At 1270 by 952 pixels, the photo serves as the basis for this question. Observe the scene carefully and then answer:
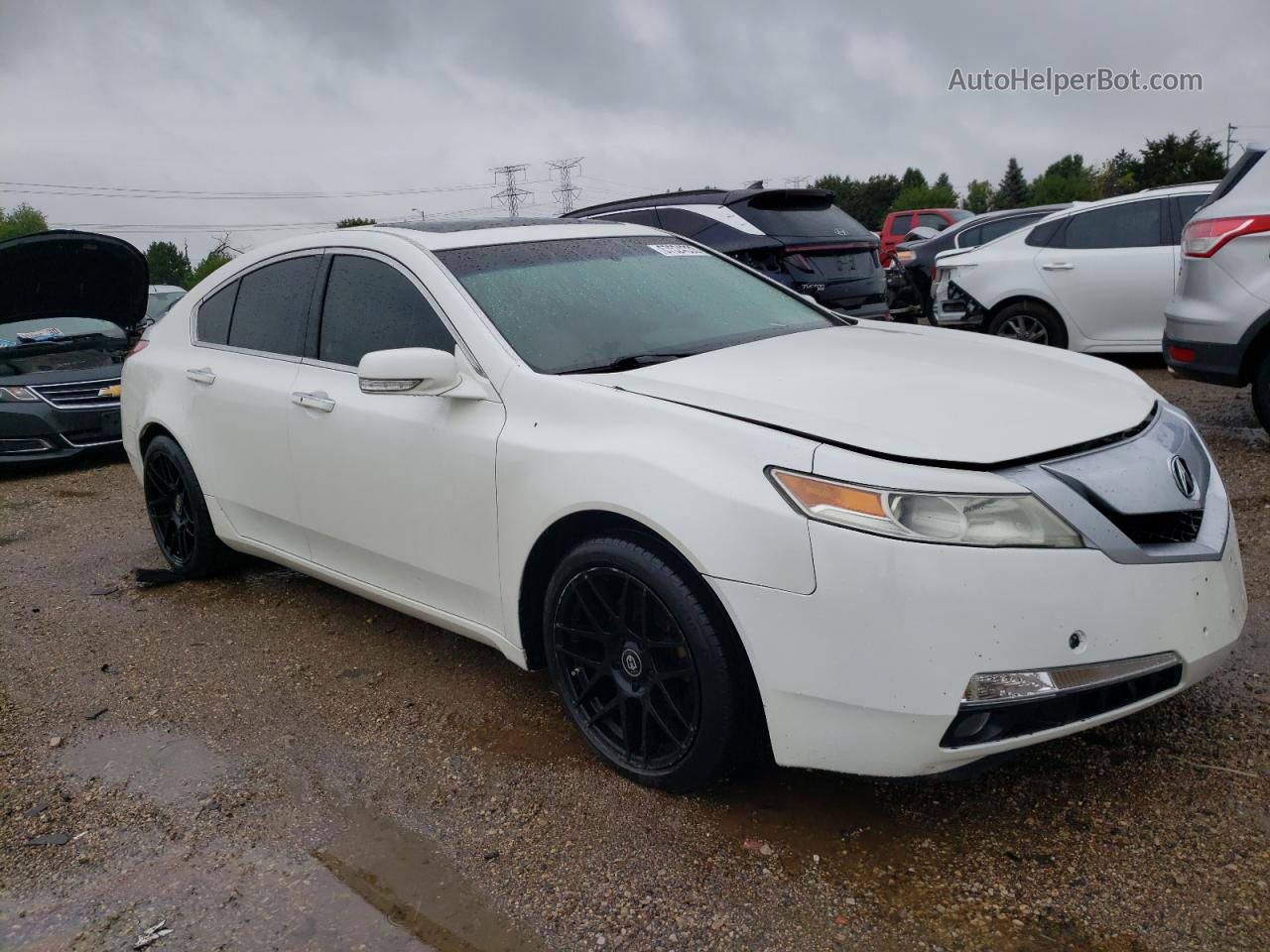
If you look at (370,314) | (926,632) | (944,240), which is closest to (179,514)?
(370,314)

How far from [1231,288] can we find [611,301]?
4.04 metres

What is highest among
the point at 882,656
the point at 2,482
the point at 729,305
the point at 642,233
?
the point at 642,233

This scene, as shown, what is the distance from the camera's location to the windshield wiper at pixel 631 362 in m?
3.18

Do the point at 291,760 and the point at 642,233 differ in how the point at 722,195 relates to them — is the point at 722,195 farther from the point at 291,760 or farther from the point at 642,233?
the point at 291,760

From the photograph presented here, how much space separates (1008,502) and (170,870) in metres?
2.32

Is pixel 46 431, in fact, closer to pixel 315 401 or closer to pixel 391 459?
pixel 315 401

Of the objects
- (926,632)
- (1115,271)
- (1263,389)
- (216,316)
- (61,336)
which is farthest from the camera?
(61,336)

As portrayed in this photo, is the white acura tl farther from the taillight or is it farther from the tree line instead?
the tree line

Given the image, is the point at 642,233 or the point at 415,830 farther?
the point at 642,233

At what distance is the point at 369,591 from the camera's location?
380cm

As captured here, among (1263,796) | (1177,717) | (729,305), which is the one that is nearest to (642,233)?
(729,305)

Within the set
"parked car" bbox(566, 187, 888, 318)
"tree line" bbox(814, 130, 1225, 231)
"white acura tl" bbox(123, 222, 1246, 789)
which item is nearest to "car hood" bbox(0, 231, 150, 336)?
"parked car" bbox(566, 187, 888, 318)

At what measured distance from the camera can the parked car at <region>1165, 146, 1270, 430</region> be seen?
5.68 meters

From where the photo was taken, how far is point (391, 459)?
137 inches
